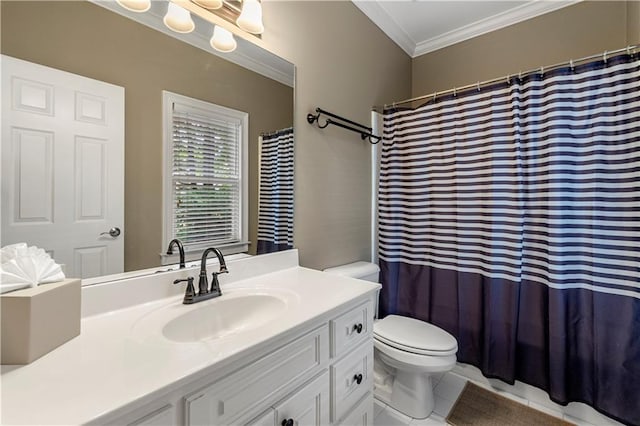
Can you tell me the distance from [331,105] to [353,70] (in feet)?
1.24

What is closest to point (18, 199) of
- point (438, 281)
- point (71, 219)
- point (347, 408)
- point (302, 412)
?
point (71, 219)

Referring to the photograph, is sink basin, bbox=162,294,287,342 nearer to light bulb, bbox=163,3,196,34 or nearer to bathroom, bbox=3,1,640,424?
bathroom, bbox=3,1,640,424

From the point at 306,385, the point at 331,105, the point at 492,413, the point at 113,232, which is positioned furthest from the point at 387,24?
the point at 492,413

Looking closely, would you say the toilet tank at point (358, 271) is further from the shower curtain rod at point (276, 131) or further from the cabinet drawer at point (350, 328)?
the shower curtain rod at point (276, 131)

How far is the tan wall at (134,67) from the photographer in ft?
2.67

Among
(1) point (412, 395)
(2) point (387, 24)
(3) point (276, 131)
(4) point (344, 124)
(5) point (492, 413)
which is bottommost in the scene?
(5) point (492, 413)

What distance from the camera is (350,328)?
108 cm

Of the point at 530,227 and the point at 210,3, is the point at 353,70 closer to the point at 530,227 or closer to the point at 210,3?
the point at 210,3

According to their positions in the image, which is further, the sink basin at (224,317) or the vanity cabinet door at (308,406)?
the sink basin at (224,317)

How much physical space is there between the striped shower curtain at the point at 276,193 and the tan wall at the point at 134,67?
269 mm

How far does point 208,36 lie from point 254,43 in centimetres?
22

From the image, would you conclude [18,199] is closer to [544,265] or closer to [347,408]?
[347,408]

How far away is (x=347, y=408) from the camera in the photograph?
3.56 ft

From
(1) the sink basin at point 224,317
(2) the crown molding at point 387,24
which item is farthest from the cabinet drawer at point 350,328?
(2) the crown molding at point 387,24
